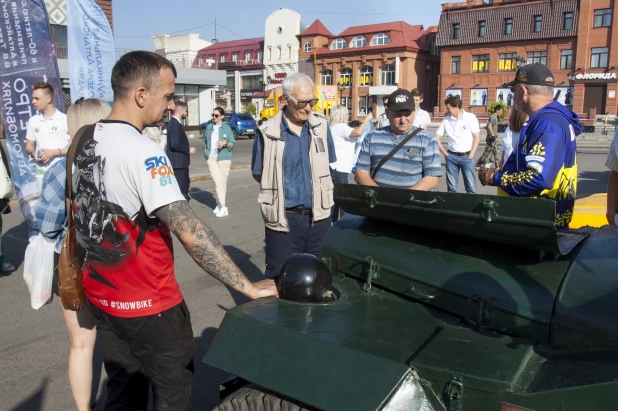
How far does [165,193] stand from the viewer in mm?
2039

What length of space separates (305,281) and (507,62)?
5496 cm

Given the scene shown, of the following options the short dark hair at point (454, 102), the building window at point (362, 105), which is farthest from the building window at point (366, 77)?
the short dark hair at point (454, 102)

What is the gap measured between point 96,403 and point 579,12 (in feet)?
177

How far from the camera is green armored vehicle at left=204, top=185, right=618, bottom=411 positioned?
1720 mm

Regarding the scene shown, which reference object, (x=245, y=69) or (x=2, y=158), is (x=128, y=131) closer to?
(x=2, y=158)

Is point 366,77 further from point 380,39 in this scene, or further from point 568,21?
point 568,21

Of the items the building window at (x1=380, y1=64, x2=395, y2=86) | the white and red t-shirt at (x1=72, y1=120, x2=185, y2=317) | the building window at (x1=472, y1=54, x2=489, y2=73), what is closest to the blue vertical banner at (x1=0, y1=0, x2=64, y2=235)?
the white and red t-shirt at (x1=72, y1=120, x2=185, y2=317)

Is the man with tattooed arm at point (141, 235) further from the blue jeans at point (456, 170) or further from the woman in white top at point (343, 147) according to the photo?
the blue jeans at point (456, 170)

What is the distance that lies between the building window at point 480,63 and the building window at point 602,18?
31.8 ft

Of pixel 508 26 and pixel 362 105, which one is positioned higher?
pixel 508 26

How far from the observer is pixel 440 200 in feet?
7.33

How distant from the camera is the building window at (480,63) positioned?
53500mm

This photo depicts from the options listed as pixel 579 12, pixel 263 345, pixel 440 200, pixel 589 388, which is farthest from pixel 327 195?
pixel 579 12

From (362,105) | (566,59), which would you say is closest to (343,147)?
(566,59)
